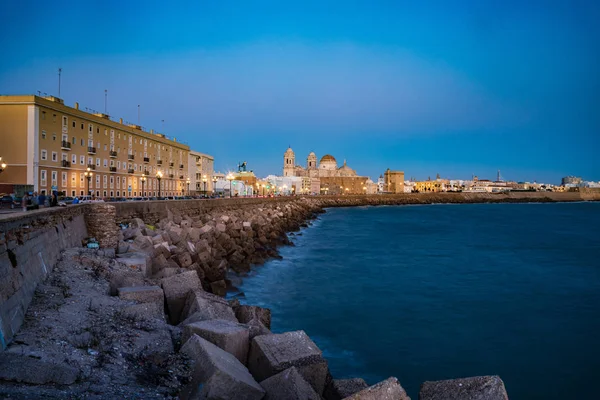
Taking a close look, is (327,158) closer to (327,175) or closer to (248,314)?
(327,175)

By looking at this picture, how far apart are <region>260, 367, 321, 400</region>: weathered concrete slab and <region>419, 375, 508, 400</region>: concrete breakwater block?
1074 mm

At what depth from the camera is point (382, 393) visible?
11.3ft

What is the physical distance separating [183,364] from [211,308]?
1.58m

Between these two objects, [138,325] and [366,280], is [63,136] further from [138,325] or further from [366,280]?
[138,325]

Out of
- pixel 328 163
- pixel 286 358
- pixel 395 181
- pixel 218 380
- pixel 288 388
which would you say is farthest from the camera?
pixel 395 181

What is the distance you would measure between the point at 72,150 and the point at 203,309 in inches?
1352

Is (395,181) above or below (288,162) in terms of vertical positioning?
below

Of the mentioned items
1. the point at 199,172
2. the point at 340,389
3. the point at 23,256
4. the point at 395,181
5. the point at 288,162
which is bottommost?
the point at 340,389

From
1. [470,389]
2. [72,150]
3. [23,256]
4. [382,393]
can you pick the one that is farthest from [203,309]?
[72,150]

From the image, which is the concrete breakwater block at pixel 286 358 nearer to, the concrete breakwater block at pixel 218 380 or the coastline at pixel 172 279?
the coastline at pixel 172 279

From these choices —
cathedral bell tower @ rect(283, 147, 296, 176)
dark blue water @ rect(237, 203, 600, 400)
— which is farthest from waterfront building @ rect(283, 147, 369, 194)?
dark blue water @ rect(237, 203, 600, 400)

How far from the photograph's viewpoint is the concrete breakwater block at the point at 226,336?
4805mm

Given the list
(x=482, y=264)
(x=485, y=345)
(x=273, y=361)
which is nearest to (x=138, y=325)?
(x=273, y=361)

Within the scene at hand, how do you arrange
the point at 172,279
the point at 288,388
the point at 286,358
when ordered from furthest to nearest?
the point at 172,279, the point at 286,358, the point at 288,388
